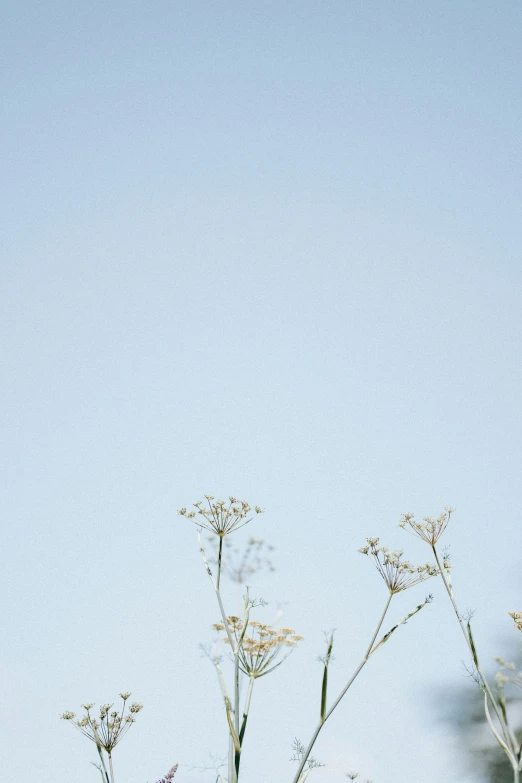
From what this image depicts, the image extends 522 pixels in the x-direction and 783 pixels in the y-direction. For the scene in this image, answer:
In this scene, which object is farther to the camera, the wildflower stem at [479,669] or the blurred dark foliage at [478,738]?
the blurred dark foliage at [478,738]

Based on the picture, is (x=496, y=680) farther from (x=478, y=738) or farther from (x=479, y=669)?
(x=478, y=738)

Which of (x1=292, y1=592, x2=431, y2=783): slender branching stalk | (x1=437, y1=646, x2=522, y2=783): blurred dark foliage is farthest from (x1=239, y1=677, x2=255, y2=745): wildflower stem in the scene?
(x1=437, y1=646, x2=522, y2=783): blurred dark foliage

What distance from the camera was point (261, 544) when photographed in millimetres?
7078

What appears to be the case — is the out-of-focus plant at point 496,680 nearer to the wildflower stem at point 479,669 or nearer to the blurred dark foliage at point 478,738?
the wildflower stem at point 479,669

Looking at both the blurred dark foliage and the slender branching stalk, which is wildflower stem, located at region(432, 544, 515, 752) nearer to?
the slender branching stalk

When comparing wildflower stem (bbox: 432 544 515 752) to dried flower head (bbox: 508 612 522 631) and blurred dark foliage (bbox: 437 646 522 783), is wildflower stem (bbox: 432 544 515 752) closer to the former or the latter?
dried flower head (bbox: 508 612 522 631)

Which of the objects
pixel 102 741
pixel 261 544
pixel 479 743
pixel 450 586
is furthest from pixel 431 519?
pixel 479 743

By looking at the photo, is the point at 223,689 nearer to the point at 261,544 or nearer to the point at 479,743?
the point at 261,544

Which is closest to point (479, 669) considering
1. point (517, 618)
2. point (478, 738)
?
point (517, 618)

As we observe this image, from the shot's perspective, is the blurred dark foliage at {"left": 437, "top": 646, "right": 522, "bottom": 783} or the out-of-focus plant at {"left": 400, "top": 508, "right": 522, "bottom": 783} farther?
the blurred dark foliage at {"left": 437, "top": 646, "right": 522, "bottom": 783}

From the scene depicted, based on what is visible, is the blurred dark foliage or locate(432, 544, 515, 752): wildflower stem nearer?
locate(432, 544, 515, 752): wildflower stem

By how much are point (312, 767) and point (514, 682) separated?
1.96 m

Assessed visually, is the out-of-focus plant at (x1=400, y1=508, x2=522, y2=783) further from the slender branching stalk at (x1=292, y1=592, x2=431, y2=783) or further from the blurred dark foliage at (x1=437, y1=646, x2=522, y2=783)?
the blurred dark foliage at (x1=437, y1=646, x2=522, y2=783)

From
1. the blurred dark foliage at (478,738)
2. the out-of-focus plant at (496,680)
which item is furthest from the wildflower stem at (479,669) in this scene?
the blurred dark foliage at (478,738)
